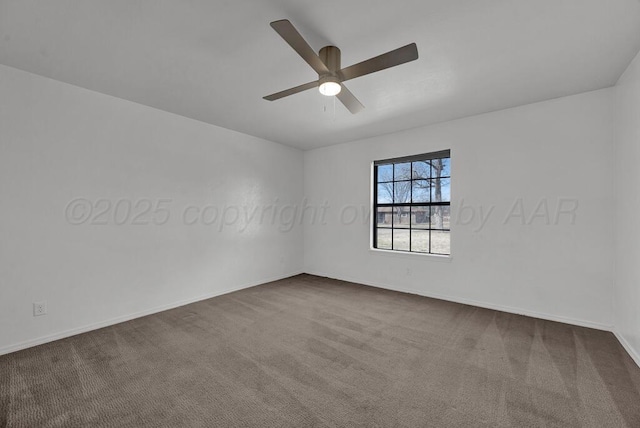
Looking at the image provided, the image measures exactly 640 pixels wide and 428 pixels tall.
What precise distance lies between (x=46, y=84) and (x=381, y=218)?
4.54m

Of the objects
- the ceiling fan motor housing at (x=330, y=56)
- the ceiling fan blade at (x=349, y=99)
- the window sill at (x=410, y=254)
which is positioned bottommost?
the window sill at (x=410, y=254)

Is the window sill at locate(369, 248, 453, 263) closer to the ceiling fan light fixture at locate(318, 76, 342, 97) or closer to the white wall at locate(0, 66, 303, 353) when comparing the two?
the white wall at locate(0, 66, 303, 353)

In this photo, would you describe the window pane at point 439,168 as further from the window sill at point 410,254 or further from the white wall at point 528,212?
the window sill at point 410,254

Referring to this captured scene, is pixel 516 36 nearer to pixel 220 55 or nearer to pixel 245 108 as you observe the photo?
pixel 220 55

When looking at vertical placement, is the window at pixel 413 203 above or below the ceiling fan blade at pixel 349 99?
below

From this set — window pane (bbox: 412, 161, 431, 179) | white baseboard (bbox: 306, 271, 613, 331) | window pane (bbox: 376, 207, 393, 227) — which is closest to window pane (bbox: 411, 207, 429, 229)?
window pane (bbox: 376, 207, 393, 227)

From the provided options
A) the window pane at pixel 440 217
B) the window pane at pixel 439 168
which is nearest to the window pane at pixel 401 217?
the window pane at pixel 440 217

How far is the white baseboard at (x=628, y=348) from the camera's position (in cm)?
222

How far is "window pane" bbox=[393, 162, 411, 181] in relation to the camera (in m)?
4.39

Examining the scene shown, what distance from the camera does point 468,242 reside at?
12.1 ft

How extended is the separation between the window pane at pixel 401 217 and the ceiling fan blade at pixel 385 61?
2.82 meters

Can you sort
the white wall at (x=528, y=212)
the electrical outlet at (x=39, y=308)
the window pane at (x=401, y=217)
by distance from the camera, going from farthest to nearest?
the window pane at (x=401, y=217) → the white wall at (x=528, y=212) → the electrical outlet at (x=39, y=308)

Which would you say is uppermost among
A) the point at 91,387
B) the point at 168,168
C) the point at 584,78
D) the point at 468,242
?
the point at 584,78

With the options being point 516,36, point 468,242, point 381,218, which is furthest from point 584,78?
point 381,218
